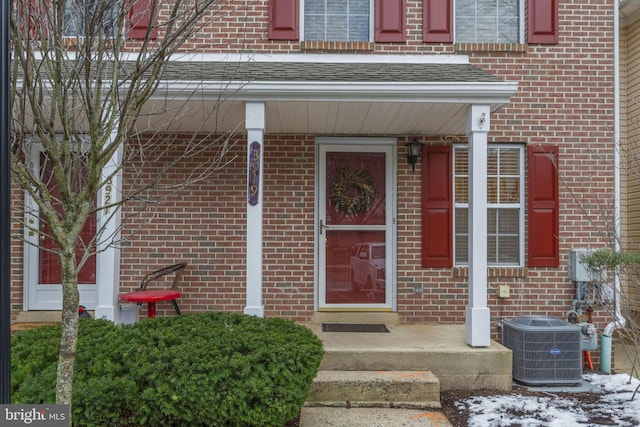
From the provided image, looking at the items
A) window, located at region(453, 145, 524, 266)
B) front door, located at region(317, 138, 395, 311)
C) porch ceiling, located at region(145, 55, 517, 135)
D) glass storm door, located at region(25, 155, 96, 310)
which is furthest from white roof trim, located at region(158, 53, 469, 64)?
glass storm door, located at region(25, 155, 96, 310)

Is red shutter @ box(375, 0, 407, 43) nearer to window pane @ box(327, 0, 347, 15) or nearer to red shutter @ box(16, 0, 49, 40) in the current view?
window pane @ box(327, 0, 347, 15)

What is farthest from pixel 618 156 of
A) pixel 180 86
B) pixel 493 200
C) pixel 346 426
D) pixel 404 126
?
pixel 180 86

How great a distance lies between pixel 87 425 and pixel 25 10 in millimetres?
2392

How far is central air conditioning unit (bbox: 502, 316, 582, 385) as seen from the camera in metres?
4.73

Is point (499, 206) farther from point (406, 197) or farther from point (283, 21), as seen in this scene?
point (283, 21)

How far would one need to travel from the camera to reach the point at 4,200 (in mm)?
1993

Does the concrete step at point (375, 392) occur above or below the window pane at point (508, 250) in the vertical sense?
below

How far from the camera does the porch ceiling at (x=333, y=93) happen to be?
180 inches

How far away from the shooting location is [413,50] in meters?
5.94

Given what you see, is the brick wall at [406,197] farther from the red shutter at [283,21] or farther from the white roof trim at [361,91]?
the white roof trim at [361,91]

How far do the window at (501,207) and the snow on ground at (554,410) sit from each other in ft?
5.77

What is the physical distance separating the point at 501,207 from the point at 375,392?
9.50 ft

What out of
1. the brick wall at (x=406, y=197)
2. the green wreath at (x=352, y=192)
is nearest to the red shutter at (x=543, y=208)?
the brick wall at (x=406, y=197)

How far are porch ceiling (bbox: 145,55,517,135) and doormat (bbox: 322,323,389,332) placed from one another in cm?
225
